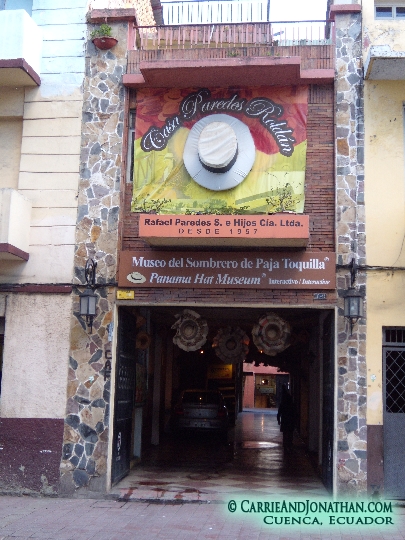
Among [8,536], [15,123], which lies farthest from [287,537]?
[15,123]

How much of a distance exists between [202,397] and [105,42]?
10967 mm

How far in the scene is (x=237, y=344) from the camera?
582 inches

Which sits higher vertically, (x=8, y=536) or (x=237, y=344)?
(x=237, y=344)

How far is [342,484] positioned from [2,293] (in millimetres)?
6734

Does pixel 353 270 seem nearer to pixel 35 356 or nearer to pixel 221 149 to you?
pixel 221 149

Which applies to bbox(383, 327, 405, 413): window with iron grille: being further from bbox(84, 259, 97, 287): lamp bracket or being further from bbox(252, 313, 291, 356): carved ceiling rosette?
bbox(84, 259, 97, 287): lamp bracket

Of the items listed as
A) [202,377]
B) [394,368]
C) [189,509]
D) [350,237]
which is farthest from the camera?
[202,377]

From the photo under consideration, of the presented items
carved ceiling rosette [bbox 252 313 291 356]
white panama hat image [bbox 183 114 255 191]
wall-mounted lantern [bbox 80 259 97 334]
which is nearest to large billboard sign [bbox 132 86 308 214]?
white panama hat image [bbox 183 114 255 191]

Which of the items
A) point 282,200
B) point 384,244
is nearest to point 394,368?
point 384,244

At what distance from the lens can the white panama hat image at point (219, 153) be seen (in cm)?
1179

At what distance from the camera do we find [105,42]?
40.5 ft

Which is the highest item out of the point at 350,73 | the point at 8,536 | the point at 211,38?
the point at 211,38

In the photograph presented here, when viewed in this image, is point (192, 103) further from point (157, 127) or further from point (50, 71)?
point (50, 71)

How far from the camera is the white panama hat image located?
11789 mm
